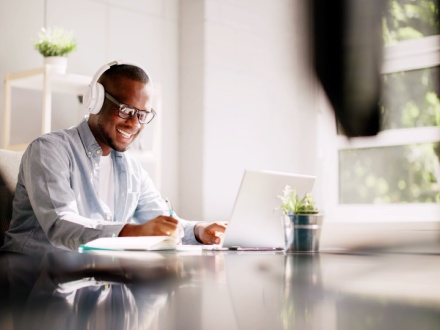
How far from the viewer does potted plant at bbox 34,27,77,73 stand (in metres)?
3.14

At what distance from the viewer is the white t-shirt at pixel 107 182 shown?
6.59 ft

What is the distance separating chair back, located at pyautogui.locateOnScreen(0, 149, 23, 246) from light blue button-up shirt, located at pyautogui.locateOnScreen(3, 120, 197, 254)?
24mm

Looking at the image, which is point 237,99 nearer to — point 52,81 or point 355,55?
point 355,55

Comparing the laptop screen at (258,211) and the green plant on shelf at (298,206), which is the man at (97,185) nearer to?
the laptop screen at (258,211)

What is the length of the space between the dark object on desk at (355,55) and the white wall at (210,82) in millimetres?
369

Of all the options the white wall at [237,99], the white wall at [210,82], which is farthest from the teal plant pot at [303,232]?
the white wall at [237,99]

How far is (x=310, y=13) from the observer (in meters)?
4.69

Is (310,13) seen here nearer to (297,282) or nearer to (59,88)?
(59,88)

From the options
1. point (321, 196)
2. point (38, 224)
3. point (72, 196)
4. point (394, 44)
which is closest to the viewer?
point (72, 196)

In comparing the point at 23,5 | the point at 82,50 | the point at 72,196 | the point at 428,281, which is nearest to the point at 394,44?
the point at 82,50

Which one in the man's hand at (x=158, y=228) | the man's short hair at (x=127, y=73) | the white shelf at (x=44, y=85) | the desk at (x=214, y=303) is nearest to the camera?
the desk at (x=214, y=303)

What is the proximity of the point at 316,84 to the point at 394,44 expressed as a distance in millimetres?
731

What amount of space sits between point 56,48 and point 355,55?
1801 millimetres

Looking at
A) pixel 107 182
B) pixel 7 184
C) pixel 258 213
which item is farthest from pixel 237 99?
pixel 258 213
